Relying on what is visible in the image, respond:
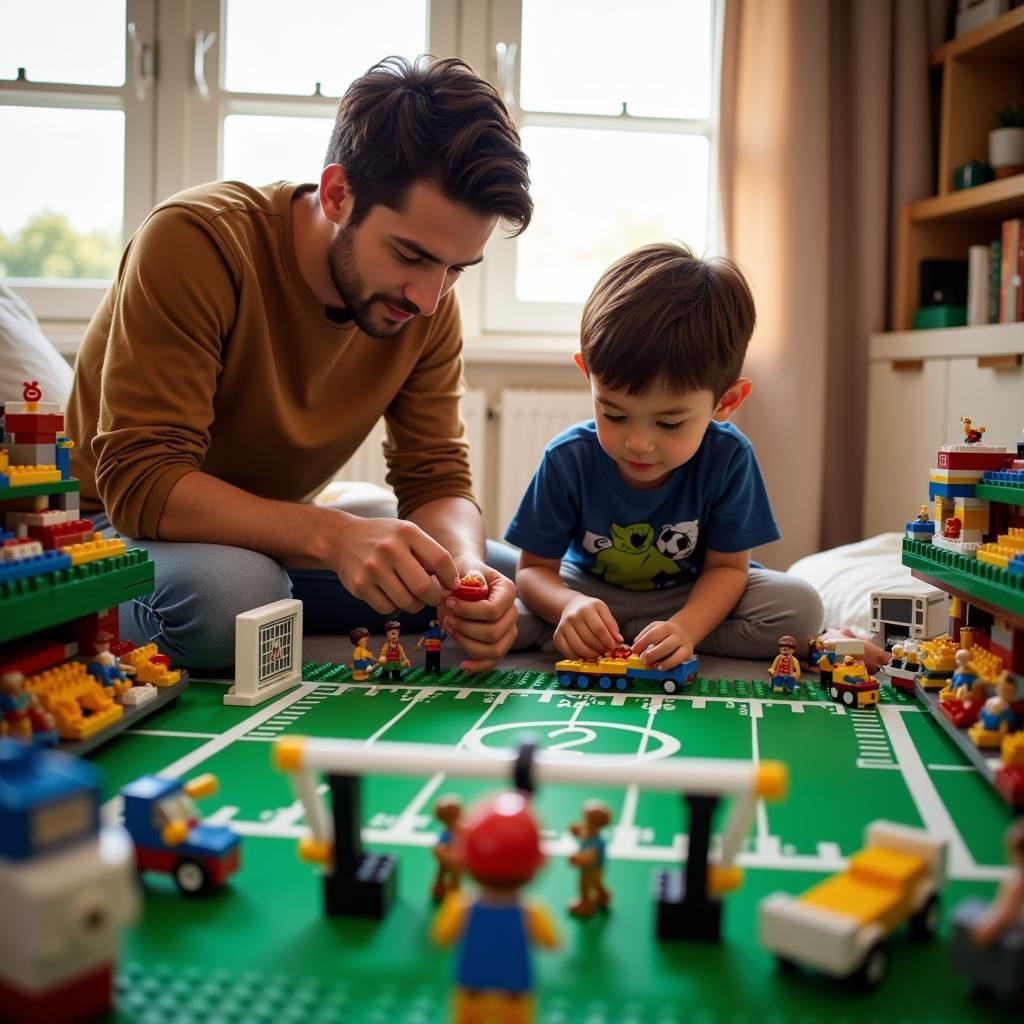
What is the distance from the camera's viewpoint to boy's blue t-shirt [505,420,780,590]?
164cm

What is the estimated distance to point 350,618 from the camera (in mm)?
1827

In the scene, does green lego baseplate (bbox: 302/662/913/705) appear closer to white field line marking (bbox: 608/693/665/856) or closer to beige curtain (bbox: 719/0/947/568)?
white field line marking (bbox: 608/693/665/856)

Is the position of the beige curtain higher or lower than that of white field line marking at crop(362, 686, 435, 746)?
higher

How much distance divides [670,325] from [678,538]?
35 cm

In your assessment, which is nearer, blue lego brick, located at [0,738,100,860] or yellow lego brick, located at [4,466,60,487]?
blue lego brick, located at [0,738,100,860]

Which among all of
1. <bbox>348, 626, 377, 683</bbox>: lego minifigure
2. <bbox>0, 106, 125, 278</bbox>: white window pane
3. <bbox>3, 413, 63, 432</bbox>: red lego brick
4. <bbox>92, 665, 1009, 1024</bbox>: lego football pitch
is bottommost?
<bbox>92, 665, 1009, 1024</bbox>: lego football pitch

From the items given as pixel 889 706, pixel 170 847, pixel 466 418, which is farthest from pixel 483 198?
pixel 466 418

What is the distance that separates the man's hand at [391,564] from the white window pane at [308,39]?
1.77 metres

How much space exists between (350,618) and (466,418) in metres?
1.02

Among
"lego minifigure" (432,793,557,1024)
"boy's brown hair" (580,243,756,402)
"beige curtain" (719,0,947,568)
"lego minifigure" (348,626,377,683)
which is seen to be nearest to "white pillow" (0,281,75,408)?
"lego minifigure" (348,626,377,683)

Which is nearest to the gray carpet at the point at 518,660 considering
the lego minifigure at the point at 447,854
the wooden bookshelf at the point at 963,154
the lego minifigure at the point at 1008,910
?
the lego minifigure at the point at 447,854

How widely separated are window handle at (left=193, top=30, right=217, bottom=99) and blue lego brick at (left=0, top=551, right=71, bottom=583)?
195 cm

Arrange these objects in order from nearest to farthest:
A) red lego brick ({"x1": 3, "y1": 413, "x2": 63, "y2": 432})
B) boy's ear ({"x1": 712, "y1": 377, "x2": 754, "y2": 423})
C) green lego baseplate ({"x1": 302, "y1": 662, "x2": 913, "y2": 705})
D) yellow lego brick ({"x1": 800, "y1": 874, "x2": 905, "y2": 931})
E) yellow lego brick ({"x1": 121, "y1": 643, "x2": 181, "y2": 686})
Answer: yellow lego brick ({"x1": 800, "y1": 874, "x2": 905, "y2": 931}), red lego brick ({"x1": 3, "y1": 413, "x2": 63, "y2": 432}), yellow lego brick ({"x1": 121, "y1": 643, "x2": 181, "y2": 686}), green lego baseplate ({"x1": 302, "y1": 662, "x2": 913, "y2": 705}), boy's ear ({"x1": 712, "y1": 377, "x2": 754, "y2": 423})

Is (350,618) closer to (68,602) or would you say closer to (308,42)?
(68,602)
